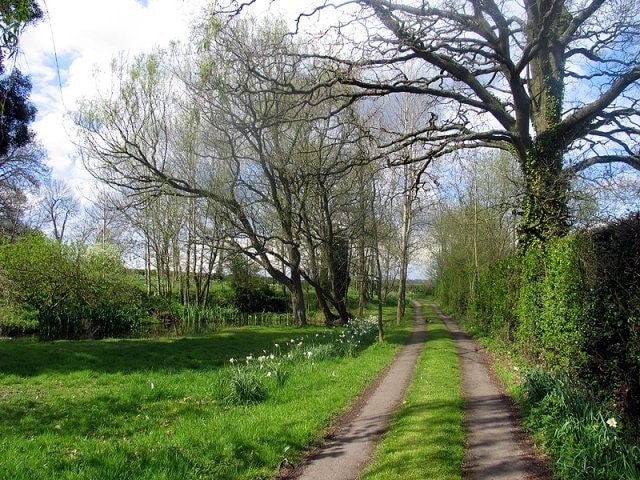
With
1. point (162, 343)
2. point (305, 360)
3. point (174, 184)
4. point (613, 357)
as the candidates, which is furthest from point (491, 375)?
point (174, 184)

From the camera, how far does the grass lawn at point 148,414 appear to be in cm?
518

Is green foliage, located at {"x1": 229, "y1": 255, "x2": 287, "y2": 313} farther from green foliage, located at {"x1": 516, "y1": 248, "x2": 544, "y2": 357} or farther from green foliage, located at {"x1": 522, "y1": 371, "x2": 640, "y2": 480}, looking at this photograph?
green foliage, located at {"x1": 522, "y1": 371, "x2": 640, "y2": 480}

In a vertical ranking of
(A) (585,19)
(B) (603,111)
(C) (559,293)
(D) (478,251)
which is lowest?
(C) (559,293)

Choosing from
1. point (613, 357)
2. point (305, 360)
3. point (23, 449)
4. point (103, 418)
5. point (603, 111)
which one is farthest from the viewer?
point (603, 111)

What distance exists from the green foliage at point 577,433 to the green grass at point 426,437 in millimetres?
1072

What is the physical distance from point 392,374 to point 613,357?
6001mm

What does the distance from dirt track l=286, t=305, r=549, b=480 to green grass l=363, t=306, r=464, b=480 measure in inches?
6.3

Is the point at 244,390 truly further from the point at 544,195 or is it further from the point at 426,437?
the point at 544,195

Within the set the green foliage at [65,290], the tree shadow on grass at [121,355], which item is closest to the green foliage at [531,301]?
the tree shadow on grass at [121,355]

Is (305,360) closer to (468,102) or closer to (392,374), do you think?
(392,374)

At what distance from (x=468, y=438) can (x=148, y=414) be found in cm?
490

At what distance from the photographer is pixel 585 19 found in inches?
467

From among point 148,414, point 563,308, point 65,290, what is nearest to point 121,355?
point 148,414

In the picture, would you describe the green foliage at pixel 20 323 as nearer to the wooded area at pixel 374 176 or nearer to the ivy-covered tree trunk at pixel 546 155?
the wooded area at pixel 374 176
